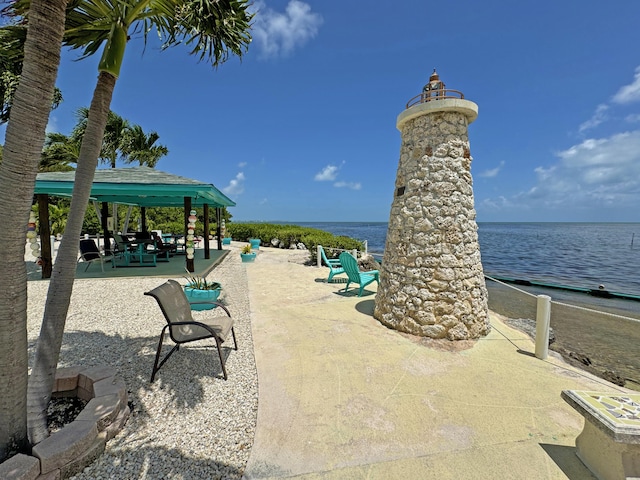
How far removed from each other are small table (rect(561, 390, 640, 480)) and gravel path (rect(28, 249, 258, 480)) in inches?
100

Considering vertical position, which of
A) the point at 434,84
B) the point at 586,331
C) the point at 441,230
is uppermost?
the point at 434,84

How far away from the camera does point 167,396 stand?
2943 millimetres

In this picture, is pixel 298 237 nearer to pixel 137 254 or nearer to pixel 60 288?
pixel 137 254

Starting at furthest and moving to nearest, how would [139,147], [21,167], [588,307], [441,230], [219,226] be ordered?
[139,147] → [219,226] → [588,307] → [441,230] → [21,167]

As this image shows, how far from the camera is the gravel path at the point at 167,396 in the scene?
83.1 inches

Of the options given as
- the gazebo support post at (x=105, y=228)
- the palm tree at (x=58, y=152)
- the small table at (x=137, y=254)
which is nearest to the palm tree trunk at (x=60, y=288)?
the small table at (x=137, y=254)

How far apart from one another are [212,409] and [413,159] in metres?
4.44

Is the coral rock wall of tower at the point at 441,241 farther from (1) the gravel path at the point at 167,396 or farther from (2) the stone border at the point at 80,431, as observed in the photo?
(2) the stone border at the point at 80,431

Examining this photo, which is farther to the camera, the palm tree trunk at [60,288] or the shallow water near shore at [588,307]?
the shallow water near shore at [588,307]

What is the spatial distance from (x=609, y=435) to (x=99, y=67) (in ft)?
15.5

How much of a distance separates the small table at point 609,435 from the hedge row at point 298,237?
8.36m

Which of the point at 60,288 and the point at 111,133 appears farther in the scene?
the point at 111,133

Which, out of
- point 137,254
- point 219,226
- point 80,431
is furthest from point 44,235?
point 80,431

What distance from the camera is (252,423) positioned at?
260 cm
